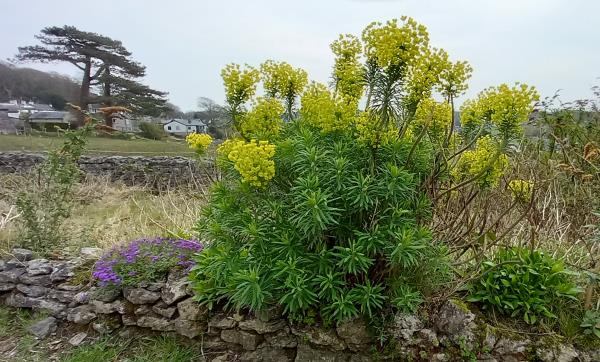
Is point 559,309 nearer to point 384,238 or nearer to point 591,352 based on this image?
point 591,352

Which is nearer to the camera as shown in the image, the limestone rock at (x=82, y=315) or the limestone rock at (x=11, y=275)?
the limestone rock at (x=82, y=315)

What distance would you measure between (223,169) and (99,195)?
269 inches

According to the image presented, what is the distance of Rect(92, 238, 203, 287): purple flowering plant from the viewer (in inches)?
120

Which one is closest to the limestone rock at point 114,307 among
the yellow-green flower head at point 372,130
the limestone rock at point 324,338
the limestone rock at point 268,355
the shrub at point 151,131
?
the limestone rock at point 268,355

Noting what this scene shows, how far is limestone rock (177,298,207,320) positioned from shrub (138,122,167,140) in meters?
12.9

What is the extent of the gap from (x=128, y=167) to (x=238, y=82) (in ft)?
30.6

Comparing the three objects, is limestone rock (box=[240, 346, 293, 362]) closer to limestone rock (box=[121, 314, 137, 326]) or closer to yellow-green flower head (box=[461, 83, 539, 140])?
limestone rock (box=[121, 314, 137, 326])

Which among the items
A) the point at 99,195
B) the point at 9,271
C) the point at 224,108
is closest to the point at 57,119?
the point at 99,195

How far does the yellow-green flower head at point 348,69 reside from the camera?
2.32m

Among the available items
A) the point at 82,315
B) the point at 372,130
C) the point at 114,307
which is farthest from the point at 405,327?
the point at 82,315

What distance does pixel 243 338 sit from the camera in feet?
8.68

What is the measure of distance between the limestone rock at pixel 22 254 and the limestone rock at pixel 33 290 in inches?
16.3

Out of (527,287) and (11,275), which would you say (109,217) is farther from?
(527,287)

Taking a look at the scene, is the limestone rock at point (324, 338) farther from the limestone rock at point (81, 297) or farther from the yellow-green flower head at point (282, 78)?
the limestone rock at point (81, 297)
